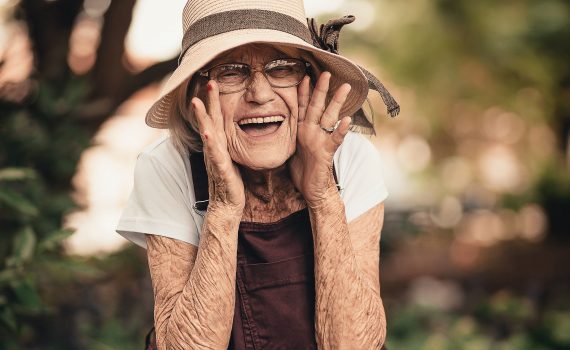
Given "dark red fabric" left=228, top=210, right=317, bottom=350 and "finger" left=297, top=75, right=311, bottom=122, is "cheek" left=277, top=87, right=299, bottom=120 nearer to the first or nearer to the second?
"finger" left=297, top=75, right=311, bottom=122

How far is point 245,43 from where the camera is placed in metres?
1.87

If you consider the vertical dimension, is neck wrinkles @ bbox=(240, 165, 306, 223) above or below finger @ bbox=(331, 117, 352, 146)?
below

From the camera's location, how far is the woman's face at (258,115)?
198cm

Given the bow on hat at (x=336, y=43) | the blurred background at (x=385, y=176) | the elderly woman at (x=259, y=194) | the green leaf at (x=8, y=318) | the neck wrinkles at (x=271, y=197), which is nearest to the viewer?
the elderly woman at (x=259, y=194)

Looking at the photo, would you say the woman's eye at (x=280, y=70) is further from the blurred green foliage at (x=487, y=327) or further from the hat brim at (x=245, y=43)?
the blurred green foliage at (x=487, y=327)

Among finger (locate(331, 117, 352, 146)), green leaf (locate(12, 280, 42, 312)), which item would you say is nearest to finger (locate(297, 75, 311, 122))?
finger (locate(331, 117, 352, 146))

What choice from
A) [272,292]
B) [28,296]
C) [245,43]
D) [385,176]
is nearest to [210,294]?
[272,292]

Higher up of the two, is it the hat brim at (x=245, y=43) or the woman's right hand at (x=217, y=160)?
the hat brim at (x=245, y=43)

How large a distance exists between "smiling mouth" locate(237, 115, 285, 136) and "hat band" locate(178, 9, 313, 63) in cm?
25

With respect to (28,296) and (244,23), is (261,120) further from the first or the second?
(28,296)

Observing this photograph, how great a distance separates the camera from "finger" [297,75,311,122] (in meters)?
2.01

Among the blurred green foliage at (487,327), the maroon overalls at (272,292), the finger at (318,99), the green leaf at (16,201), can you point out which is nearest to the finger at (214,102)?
the finger at (318,99)

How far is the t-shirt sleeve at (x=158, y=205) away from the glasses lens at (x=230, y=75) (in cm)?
36

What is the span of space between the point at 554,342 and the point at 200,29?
167 inches
